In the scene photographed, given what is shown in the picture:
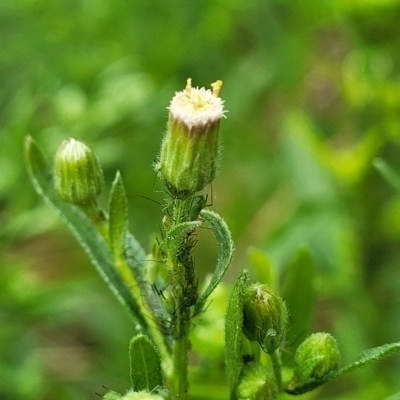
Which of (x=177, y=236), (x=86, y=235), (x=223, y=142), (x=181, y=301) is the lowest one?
(x=181, y=301)

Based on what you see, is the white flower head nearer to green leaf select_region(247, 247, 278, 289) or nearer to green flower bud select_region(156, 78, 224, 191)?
green flower bud select_region(156, 78, 224, 191)

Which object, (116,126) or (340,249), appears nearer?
(340,249)

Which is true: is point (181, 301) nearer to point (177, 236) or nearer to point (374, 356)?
point (177, 236)

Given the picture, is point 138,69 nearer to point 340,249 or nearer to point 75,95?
point 75,95

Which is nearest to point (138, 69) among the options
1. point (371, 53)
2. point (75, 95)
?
point (75, 95)

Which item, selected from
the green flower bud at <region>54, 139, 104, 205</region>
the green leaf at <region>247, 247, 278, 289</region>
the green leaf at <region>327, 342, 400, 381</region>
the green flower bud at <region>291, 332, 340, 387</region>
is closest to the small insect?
the green flower bud at <region>291, 332, 340, 387</region>

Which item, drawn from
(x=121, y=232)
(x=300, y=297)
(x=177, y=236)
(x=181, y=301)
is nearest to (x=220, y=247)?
(x=177, y=236)
